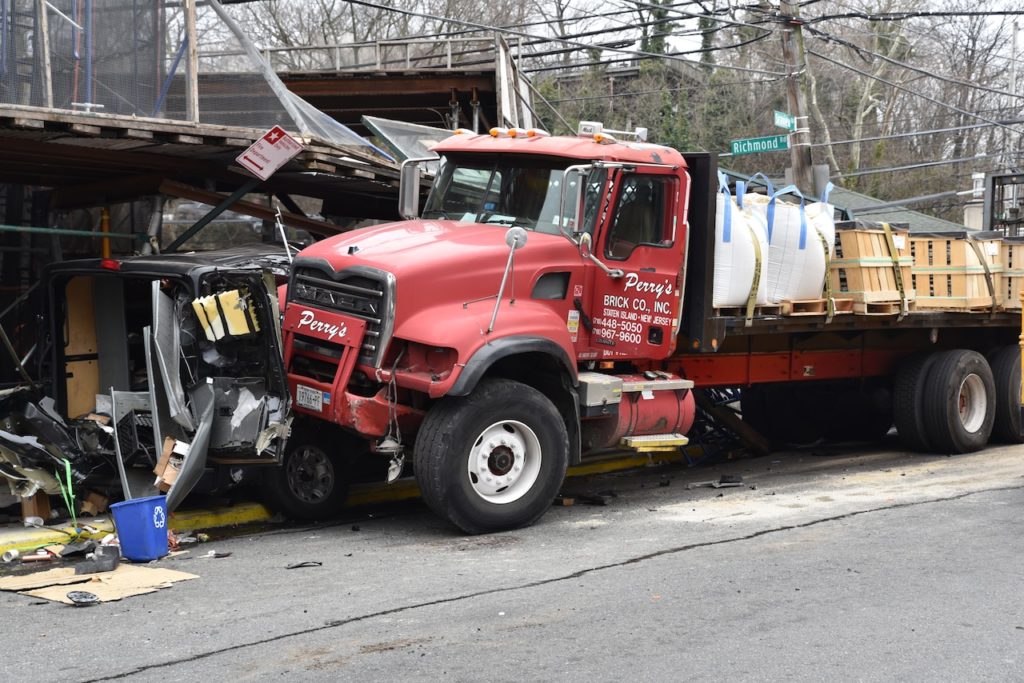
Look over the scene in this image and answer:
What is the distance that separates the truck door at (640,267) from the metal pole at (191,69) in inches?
172

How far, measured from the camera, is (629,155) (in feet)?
32.1

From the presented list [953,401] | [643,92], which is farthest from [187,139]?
[643,92]

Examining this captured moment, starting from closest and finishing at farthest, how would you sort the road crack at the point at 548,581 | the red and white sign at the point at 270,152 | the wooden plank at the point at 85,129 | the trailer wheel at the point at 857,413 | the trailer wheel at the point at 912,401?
the road crack at the point at 548,581 → the wooden plank at the point at 85,129 → the red and white sign at the point at 270,152 → the trailer wheel at the point at 912,401 → the trailer wheel at the point at 857,413

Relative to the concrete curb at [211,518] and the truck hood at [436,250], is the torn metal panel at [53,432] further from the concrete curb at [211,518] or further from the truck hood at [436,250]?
the truck hood at [436,250]

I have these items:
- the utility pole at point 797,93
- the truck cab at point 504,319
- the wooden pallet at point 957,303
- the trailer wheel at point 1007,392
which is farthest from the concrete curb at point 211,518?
the utility pole at point 797,93

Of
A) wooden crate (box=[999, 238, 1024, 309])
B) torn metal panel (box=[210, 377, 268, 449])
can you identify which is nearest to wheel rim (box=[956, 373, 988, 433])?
wooden crate (box=[999, 238, 1024, 309])

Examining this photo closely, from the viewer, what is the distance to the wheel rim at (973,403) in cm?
1335

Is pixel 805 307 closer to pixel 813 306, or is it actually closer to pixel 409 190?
pixel 813 306

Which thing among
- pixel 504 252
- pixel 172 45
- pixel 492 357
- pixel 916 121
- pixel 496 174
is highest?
pixel 916 121

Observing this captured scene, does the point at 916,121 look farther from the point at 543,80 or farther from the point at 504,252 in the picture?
the point at 504,252

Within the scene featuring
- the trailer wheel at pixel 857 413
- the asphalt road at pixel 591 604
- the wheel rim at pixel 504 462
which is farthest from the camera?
the trailer wheel at pixel 857 413

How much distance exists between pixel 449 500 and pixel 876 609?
3163 mm

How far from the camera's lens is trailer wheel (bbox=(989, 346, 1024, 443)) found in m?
13.8

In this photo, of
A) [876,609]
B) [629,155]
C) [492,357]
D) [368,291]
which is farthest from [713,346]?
[876,609]
